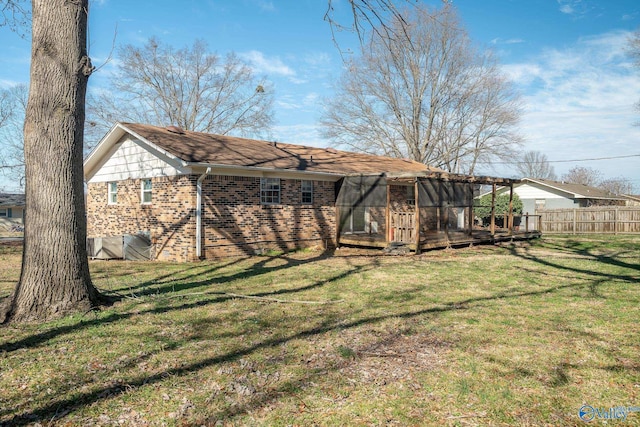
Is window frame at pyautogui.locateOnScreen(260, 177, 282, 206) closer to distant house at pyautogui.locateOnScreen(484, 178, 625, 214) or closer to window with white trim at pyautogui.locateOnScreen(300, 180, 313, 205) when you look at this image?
window with white trim at pyautogui.locateOnScreen(300, 180, 313, 205)

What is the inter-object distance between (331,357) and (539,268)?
8.64 m

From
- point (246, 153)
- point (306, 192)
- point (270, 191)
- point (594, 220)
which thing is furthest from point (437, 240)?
point (594, 220)

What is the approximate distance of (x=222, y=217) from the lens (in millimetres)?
13500

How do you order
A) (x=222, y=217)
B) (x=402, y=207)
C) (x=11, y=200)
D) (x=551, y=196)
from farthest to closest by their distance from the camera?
(x=11, y=200) < (x=551, y=196) < (x=402, y=207) < (x=222, y=217)

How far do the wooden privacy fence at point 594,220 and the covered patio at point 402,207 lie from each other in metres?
9.64

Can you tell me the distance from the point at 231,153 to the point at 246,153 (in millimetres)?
785

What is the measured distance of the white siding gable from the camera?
13778 mm

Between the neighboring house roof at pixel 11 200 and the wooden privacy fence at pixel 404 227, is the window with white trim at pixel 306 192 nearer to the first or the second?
the wooden privacy fence at pixel 404 227

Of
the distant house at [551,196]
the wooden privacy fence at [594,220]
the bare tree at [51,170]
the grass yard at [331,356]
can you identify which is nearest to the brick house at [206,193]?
the grass yard at [331,356]

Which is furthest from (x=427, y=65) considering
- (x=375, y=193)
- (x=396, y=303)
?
(x=396, y=303)

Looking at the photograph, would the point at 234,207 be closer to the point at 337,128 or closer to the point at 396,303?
the point at 396,303

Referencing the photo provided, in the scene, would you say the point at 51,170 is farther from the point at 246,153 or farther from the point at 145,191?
the point at 246,153

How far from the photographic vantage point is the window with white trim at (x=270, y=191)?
14578 millimetres

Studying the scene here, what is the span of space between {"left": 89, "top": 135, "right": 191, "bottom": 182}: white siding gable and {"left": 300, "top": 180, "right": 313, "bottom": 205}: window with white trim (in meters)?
4.37
